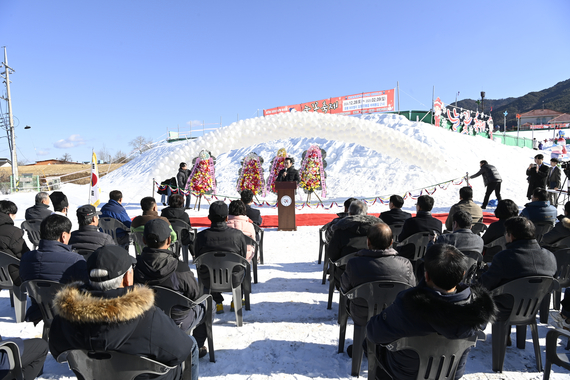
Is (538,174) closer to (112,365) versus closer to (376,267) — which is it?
(376,267)

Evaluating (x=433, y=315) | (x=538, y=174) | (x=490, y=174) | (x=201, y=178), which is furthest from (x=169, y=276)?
(x=538, y=174)

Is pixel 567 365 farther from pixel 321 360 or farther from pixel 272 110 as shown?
pixel 272 110

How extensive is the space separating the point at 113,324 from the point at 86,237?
235 centimetres

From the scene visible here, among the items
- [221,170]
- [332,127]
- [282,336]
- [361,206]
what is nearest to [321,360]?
[282,336]

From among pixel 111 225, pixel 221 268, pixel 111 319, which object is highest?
pixel 111 319

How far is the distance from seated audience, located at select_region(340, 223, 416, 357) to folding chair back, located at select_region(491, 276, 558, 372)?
Result: 69 centimetres

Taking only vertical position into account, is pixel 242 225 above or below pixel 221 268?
above

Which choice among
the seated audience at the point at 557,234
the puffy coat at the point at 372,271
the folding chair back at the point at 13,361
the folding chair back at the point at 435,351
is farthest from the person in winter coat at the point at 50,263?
the seated audience at the point at 557,234

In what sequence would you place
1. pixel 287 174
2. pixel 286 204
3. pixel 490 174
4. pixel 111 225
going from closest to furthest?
pixel 111 225 → pixel 286 204 → pixel 490 174 → pixel 287 174

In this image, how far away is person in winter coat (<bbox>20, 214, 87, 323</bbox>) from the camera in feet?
7.79

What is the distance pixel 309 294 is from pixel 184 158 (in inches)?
413

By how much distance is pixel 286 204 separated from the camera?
7684 millimetres

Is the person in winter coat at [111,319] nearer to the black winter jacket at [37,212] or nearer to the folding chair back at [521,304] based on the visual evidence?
the folding chair back at [521,304]

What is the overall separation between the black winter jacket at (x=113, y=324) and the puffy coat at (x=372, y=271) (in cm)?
128
